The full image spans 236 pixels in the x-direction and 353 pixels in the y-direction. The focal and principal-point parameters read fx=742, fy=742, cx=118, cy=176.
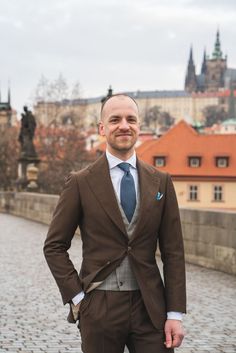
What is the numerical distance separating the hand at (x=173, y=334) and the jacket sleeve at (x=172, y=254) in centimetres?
6

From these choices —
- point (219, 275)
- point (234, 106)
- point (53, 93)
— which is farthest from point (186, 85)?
point (219, 275)

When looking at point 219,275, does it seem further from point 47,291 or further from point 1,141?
point 1,141

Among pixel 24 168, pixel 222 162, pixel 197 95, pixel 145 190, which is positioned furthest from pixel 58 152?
pixel 197 95

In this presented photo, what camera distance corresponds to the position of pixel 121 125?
2.88 m

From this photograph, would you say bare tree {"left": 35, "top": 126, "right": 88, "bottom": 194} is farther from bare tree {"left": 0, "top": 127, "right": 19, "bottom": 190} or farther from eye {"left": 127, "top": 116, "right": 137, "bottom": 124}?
eye {"left": 127, "top": 116, "right": 137, "bottom": 124}

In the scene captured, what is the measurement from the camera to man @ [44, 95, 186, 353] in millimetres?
2799

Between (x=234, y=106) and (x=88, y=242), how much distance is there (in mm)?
157446

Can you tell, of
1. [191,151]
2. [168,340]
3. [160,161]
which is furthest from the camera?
[160,161]

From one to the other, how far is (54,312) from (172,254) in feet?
12.7

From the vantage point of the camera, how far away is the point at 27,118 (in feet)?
88.2

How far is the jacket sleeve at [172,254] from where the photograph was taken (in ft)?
9.36

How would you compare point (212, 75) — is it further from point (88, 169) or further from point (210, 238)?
point (88, 169)

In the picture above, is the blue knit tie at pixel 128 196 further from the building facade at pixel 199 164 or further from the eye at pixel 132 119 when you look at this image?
the building facade at pixel 199 164

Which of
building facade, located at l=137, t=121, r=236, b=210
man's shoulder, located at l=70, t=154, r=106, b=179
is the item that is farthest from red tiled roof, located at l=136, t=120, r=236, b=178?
man's shoulder, located at l=70, t=154, r=106, b=179
